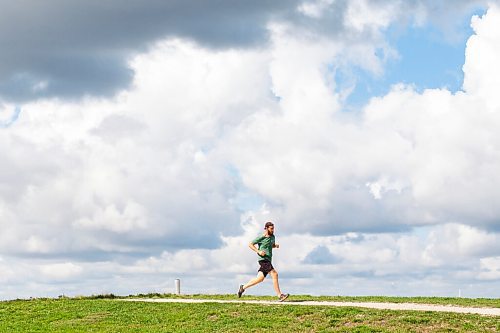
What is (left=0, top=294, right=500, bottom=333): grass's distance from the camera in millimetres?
20203

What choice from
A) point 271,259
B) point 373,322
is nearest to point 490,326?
point 373,322

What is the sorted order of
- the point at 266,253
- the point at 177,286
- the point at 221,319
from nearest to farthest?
the point at 221,319 < the point at 266,253 < the point at 177,286

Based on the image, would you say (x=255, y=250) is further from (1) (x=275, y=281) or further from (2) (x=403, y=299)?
(2) (x=403, y=299)

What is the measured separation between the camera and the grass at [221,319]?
20.2 m

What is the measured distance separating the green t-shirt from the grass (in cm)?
208

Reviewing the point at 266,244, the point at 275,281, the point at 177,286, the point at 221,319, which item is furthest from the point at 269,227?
the point at 177,286

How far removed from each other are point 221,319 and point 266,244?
172 inches

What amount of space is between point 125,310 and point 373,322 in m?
9.29

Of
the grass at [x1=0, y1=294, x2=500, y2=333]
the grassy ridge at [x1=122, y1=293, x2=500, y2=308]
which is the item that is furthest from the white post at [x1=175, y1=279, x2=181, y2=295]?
the grass at [x1=0, y1=294, x2=500, y2=333]

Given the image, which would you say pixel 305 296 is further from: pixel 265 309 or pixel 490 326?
pixel 490 326

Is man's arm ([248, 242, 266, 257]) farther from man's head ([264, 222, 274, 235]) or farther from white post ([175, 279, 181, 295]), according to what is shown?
white post ([175, 279, 181, 295])

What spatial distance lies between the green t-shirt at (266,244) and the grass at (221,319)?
2.08 m

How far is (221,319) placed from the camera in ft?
73.8

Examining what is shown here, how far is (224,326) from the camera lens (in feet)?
70.9
